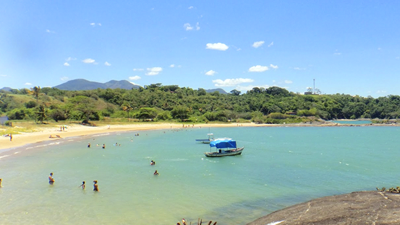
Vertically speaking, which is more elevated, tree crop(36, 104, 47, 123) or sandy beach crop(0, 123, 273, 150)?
tree crop(36, 104, 47, 123)

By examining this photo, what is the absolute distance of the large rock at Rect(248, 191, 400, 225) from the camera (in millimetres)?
12617

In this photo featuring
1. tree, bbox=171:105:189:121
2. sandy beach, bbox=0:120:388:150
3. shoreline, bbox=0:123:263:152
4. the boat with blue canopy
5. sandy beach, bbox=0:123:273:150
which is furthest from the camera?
tree, bbox=171:105:189:121

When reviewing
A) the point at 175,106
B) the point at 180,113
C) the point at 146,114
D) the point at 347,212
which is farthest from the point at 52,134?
the point at 175,106

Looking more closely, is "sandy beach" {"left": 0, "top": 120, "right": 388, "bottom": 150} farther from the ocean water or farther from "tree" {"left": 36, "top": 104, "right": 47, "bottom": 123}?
the ocean water

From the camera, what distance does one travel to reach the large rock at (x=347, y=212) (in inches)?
497

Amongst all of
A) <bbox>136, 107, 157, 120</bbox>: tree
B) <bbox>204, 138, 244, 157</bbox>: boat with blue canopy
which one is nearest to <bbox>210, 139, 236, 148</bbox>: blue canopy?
<bbox>204, 138, 244, 157</bbox>: boat with blue canopy

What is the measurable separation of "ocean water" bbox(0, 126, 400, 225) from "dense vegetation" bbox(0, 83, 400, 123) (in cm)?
4945

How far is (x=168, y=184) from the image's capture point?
24938mm

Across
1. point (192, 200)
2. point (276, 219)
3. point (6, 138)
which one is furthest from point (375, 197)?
point (6, 138)

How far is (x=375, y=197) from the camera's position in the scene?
1645cm

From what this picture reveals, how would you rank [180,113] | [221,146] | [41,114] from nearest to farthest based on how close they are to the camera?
1. [221,146]
2. [41,114]
3. [180,113]

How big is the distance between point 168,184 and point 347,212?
48.8ft

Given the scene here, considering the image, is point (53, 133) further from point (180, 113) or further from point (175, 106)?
point (175, 106)

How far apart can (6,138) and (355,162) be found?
176ft
